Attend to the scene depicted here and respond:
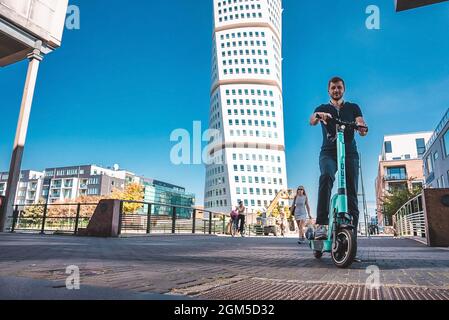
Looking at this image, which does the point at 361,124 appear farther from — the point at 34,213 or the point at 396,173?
the point at 396,173

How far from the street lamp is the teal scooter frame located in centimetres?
1369

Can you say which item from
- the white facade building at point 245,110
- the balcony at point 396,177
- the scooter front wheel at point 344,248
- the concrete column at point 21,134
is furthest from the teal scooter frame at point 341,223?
the white facade building at point 245,110

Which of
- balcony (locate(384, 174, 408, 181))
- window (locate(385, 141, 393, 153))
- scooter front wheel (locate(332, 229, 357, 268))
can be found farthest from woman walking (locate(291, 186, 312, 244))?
window (locate(385, 141, 393, 153))

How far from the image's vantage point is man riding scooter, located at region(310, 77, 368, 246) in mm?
3488

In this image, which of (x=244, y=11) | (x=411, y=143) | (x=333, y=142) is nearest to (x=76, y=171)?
(x=244, y=11)

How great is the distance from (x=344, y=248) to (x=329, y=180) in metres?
0.83

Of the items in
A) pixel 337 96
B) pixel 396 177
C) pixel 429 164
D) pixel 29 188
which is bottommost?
pixel 337 96

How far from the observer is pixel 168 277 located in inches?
90.1

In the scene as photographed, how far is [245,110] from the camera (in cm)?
10025

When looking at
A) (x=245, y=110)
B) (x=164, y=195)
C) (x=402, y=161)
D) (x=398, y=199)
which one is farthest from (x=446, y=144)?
(x=164, y=195)

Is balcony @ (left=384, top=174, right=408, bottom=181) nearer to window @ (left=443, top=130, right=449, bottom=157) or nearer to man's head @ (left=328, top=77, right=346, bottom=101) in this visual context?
window @ (left=443, top=130, right=449, bottom=157)
